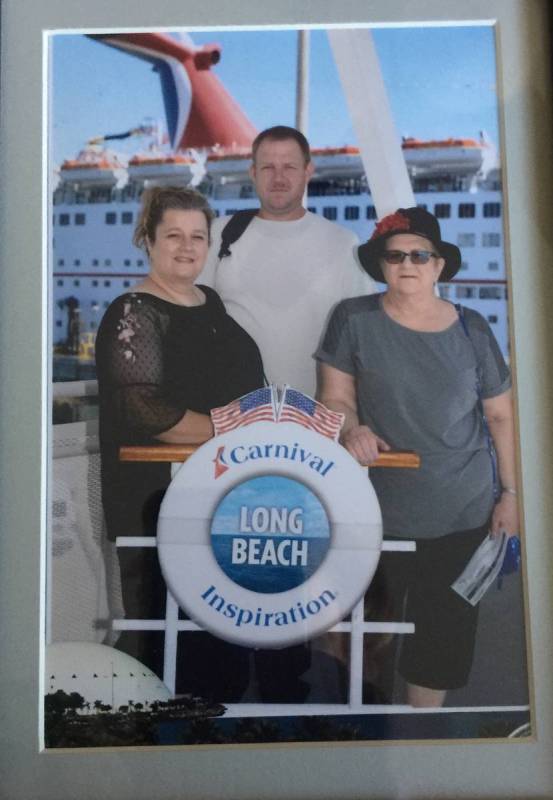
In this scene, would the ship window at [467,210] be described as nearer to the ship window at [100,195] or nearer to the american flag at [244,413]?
the american flag at [244,413]

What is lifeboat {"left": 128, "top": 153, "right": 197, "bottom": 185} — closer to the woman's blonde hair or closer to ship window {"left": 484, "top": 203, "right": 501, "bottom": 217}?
the woman's blonde hair

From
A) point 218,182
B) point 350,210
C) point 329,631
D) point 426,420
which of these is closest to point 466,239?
point 350,210

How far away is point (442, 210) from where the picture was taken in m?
1.21

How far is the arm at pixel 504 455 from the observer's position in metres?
1.17

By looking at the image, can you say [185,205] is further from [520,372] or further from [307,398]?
[520,372]

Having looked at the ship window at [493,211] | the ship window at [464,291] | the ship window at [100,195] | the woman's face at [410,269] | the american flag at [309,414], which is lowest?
the american flag at [309,414]

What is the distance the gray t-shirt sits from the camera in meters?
1.17

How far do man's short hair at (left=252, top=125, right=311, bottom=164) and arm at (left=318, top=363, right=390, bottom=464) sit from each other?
1.12ft

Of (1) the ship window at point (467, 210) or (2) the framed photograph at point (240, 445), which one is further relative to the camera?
(1) the ship window at point (467, 210)

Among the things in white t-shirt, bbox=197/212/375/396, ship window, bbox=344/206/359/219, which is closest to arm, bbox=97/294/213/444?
white t-shirt, bbox=197/212/375/396

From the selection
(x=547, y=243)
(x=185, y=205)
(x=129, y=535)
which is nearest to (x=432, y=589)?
(x=129, y=535)

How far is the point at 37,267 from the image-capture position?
46.2 inches

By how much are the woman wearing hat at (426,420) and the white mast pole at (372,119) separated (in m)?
0.04

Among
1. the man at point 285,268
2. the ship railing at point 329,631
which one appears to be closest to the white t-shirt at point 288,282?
the man at point 285,268
